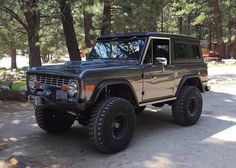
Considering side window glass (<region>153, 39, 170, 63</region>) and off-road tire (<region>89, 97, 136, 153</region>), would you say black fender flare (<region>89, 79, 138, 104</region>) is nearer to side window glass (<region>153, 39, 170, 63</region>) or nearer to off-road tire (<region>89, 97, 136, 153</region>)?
off-road tire (<region>89, 97, 136, 153</region>)

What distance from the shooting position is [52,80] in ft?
22.0

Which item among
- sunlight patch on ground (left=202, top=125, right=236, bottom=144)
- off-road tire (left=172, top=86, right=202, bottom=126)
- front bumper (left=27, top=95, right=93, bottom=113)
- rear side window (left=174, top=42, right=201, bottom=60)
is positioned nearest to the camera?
front bumper (left=27, top=95, right=93, bottom=113)

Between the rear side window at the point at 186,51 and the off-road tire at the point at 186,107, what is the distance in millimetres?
681

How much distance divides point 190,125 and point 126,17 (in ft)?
26.6

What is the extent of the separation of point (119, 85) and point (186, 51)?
2.45m

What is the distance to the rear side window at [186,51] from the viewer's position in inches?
333

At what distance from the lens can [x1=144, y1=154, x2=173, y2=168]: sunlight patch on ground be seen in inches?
234

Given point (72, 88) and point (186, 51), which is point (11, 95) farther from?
point (72, 88)

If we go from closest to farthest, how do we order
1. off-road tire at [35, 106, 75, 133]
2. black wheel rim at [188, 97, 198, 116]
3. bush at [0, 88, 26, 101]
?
off-road tire at [35, 106, 75, 133]
black wheel rim at [188, 97, 198, 116]
bush at [0, 88, 26, 101]

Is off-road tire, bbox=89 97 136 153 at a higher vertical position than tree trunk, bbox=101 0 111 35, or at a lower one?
lower

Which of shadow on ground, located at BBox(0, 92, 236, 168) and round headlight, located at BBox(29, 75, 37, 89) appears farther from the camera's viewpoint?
round headlight, located at BBox(29, 75, 37, 89)

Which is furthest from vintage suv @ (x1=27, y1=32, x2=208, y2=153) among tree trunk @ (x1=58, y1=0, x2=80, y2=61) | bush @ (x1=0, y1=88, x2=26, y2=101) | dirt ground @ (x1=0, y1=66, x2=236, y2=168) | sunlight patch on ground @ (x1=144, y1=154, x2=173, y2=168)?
tree trunk @ (x1=58, y1=0, x2=80, y2=61)

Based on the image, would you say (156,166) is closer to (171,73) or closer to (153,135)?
(153,135)

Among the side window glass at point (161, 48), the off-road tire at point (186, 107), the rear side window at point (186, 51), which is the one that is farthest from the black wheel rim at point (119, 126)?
the rear side window at point (186, 51)
